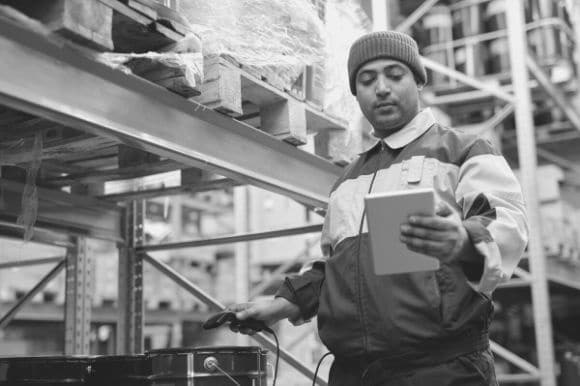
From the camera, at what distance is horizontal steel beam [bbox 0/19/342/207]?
185cm

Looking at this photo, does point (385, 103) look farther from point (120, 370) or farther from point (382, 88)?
point (120, 370)

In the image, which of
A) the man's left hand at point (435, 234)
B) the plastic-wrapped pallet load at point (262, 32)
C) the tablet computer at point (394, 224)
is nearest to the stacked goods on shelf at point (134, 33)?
the plastic-wrapped pallet load at point (262, 32)

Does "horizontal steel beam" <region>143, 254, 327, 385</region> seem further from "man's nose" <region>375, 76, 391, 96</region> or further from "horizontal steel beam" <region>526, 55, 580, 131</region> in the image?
"horizontal steel beam" <region>526, 55, 580, 131</region>

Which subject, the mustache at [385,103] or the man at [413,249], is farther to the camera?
the mustache at [385,103]

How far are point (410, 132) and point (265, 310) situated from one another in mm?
732

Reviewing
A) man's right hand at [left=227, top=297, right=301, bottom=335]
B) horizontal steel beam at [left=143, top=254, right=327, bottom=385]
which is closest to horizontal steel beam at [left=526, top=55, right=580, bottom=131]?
horizontal steel beam at [left=143, top=254, right=327, bottom=385]


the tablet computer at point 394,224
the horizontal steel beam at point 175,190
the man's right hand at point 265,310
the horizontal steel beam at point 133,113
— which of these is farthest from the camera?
the horizontal steel beam at point 175,190

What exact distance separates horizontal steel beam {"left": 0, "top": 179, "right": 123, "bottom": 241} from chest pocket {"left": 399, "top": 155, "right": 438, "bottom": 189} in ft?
6.55

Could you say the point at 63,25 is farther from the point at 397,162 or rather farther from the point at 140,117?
the point at 397,162

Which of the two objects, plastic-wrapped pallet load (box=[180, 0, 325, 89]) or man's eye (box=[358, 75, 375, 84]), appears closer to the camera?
man's eye (box=[358, 75, 375, 84])

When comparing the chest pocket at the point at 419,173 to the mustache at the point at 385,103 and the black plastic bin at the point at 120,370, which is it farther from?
the black plastic bin at the point at 120,370

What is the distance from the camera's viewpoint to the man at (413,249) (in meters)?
2.00

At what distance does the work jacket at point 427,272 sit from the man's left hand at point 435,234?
10cm

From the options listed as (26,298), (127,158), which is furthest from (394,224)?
(26,298)
